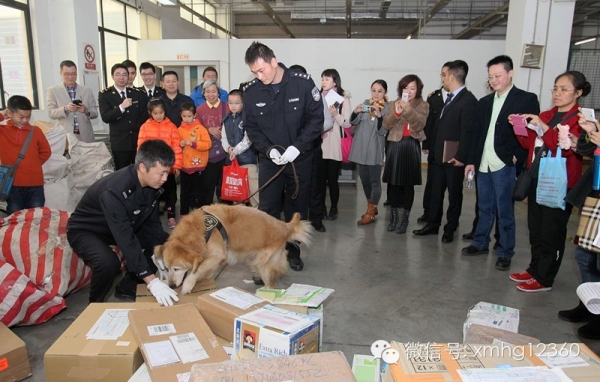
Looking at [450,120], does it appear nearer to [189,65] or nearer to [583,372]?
[583,372]

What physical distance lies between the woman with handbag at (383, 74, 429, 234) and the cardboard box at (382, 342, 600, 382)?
10.2 ft

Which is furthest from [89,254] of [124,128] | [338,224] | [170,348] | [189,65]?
[189,65]

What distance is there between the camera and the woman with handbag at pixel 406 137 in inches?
167

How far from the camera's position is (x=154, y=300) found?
8.13 ft

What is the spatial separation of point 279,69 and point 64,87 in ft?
10.0

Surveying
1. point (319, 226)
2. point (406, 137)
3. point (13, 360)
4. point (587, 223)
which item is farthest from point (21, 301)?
point (406, 137)

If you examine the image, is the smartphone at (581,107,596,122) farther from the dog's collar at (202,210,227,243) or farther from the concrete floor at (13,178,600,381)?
the dog's collar at (202,210,227,243)

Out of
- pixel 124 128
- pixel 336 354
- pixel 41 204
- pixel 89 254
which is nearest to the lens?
pixel 336 354

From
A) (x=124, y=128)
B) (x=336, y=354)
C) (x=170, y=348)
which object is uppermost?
(x=124, y=128)

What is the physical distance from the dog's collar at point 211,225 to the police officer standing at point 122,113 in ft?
8.37

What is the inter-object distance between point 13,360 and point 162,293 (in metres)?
0.74

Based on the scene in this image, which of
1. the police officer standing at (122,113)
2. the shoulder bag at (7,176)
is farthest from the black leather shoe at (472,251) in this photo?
the shoulder bag at (7,176)

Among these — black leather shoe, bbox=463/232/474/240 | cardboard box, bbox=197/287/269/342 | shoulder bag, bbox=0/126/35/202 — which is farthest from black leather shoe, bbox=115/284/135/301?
black leather shoe, bbox=463/232/474/240

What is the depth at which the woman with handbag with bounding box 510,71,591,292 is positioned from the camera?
286 cm
